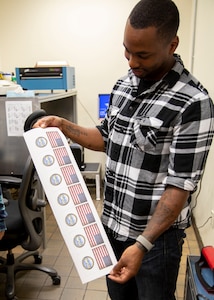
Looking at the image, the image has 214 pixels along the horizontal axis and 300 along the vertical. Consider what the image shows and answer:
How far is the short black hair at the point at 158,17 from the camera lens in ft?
2.71

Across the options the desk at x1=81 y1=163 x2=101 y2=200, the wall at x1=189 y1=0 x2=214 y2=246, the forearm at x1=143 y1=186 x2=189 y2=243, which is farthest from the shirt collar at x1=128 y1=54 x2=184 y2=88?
the desk at x1=81 y1=163 x2=101 y2=200

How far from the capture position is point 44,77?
10.3 feet

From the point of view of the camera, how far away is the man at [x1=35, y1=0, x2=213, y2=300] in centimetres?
86

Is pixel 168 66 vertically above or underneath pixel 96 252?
above

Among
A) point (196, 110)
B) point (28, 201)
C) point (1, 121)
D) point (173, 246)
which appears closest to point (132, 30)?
point (196, 110)

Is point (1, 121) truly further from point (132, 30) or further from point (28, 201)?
point (132, 30)

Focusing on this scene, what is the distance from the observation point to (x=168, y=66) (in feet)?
3.11

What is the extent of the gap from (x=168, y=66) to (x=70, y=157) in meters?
0.46

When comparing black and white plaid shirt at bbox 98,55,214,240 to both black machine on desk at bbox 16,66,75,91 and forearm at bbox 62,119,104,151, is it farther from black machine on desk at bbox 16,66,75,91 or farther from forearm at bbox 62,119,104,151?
black machine on desk at bbox 16,66,75,91

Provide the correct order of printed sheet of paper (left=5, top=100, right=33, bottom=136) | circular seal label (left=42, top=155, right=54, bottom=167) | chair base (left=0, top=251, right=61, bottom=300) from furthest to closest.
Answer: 1. printed sheet of paper (left=5, top=100, right=33, bottom=136)
2. chair base (left=0, top=251, right=61, bottom=300)
3. circular seal label (left=42, top=155, right=54, bottom=167)

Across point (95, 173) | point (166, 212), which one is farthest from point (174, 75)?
point (95, 173)

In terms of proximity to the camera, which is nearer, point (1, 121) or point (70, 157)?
point (70, 157)

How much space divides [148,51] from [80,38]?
3.05m

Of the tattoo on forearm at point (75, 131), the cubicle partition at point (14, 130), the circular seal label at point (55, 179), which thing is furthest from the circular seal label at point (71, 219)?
the cubicle partition at point (14, 130)
